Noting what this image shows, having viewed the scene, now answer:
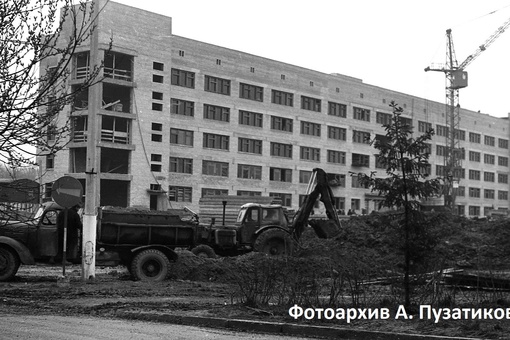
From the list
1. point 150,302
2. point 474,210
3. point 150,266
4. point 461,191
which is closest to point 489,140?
point 461,191

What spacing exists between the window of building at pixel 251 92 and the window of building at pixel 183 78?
6229 mm

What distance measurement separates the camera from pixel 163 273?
73.7 ft

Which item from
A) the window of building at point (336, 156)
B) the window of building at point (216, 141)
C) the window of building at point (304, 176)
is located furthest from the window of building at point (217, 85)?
the window of building at point (336, 156)

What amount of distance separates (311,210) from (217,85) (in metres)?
37.1

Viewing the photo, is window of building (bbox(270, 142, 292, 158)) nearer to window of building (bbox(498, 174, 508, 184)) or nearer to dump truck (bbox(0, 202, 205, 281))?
window of building (bbox(498, 174, 508, 184))

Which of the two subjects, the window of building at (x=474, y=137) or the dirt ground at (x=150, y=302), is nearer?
the dirt ground at (x=150, y=302)

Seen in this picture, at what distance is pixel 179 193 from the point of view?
63.7m

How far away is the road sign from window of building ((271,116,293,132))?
175 ft

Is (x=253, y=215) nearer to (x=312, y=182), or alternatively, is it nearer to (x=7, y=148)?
(x=312, y=182)

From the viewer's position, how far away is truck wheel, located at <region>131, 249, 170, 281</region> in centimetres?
2198

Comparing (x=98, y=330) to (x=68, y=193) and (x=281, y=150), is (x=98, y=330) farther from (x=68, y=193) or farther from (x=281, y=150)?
(x=281, y=150)

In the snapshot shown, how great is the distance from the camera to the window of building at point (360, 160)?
82.5m

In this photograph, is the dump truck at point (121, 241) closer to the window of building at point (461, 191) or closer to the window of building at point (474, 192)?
the window of building at point (461, 191)

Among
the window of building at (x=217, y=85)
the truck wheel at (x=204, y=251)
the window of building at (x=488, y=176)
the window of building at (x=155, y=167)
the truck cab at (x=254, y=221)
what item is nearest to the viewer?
the truck wheel at (x=204, y=251)
